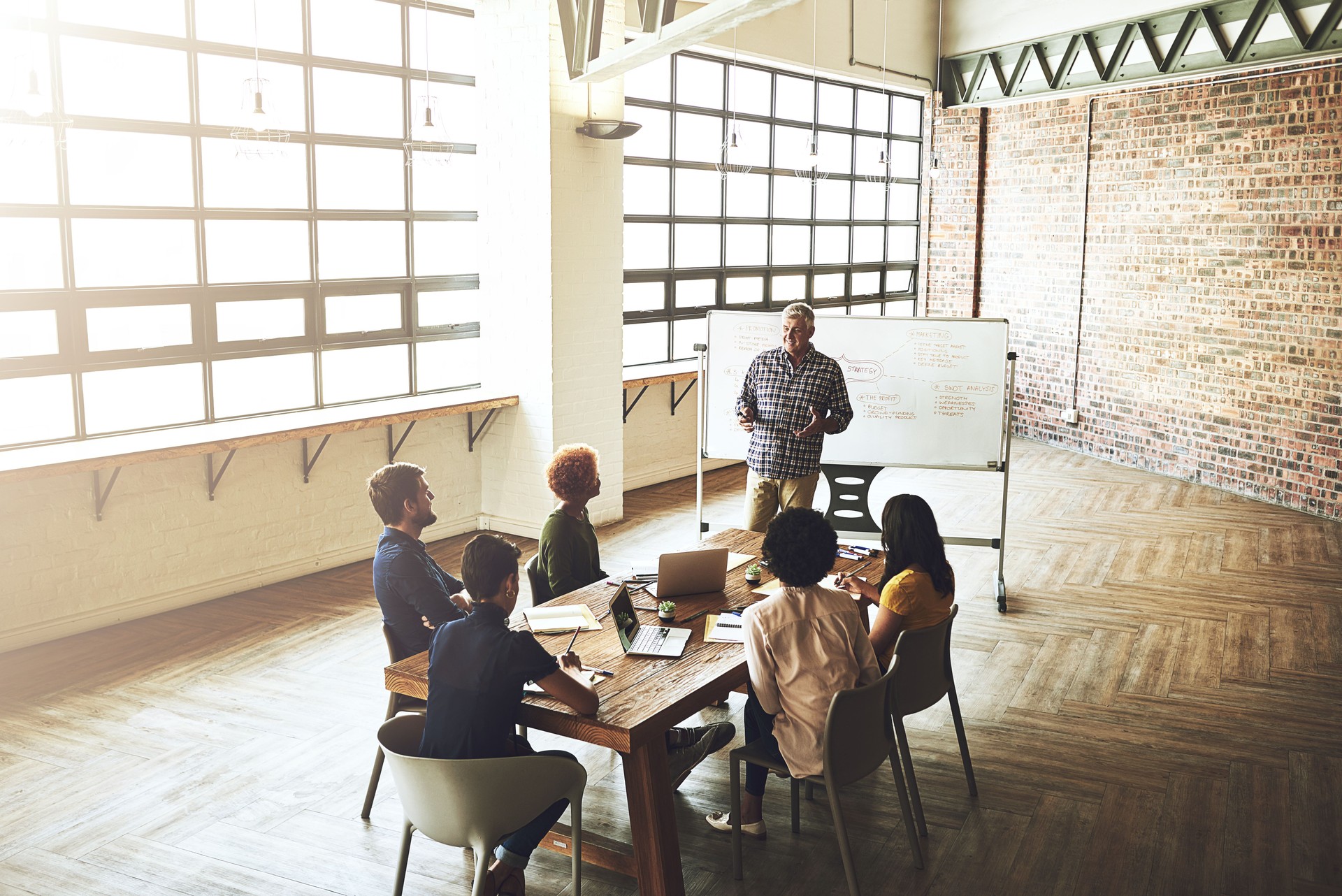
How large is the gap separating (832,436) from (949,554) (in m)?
1.31

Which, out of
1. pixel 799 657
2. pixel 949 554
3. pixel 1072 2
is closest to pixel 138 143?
pixel 799 657

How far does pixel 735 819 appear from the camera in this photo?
10.8 feet

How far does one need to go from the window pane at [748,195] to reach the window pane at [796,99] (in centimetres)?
67

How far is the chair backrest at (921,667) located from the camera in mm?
3385

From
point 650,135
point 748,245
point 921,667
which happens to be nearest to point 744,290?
point 748,245

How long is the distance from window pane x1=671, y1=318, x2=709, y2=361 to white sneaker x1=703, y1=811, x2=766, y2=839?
5540mm

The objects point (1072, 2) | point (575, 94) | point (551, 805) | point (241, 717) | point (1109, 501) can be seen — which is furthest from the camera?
point (1072, 2)

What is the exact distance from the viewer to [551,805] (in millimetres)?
2930

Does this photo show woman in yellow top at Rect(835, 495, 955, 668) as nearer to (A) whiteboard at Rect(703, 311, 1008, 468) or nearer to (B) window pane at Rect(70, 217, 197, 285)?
(A) whiteboard at Rect(703, 311, 1008, 468)

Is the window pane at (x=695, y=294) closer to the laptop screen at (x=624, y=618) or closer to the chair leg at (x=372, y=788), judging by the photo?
the laptop screen at (x=624, y=618)

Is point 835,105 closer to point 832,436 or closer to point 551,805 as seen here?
point 832,436

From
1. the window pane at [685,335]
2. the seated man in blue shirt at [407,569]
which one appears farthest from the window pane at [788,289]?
the seated man in blue shirt at [407,569]

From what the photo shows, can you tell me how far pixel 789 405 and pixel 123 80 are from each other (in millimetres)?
3583

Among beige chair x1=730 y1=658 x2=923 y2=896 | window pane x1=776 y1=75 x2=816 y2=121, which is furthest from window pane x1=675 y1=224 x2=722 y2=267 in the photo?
beige chair x1=730 y1=658 x2=923 y2=896
